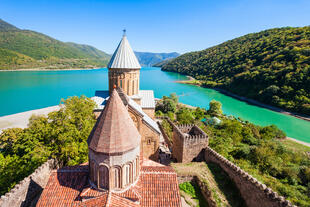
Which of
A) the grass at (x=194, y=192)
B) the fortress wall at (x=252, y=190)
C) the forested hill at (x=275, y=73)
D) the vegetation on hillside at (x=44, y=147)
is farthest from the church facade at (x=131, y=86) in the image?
the forested hill at (x=275, y=73)

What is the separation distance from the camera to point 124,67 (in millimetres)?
14000

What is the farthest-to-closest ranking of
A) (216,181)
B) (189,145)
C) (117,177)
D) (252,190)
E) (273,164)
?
(189,145) < (273,164) < (216,181) < (252,190) < (117,177)

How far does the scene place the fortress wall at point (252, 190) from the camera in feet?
22.9

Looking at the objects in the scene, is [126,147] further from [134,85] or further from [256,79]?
[256,79]

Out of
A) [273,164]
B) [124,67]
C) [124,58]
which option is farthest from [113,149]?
[273,164]

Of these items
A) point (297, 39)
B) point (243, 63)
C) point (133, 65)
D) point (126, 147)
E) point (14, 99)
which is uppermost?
point (297, 39)

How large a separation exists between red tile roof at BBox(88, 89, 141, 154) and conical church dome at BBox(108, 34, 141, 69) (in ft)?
29.7

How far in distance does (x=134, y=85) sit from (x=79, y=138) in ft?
22.4

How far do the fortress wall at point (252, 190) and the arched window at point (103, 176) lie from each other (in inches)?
288

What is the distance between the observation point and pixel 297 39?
5081 cm

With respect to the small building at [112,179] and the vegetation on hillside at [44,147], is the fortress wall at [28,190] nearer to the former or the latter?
the vegetation on hillside at [44,147]

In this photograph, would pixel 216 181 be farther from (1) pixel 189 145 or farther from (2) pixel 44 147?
(2) pixel 44 147

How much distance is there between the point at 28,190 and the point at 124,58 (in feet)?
36.9

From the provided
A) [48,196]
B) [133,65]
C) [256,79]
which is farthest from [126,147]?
[256,79]
